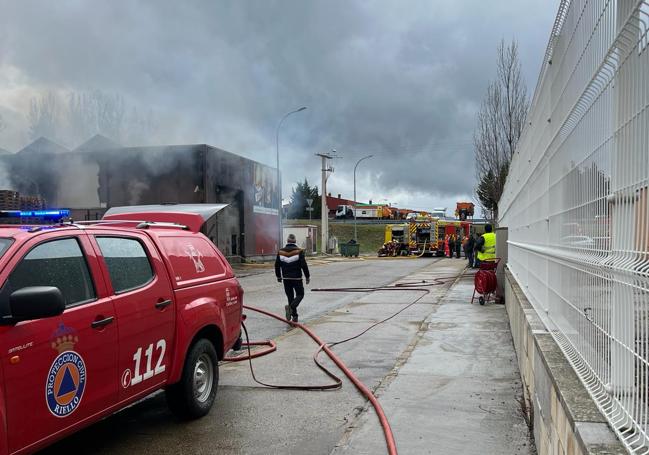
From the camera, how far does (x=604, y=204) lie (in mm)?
2385

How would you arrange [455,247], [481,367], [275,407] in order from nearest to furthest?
[275,407]
[481,367]
[455,247]

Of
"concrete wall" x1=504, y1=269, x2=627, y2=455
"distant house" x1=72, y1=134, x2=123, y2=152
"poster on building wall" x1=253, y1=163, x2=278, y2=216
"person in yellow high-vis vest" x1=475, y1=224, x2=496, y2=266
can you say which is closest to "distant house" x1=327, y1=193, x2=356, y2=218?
"poster on building wall" x1=253, y1=163, x2=278, y2=216

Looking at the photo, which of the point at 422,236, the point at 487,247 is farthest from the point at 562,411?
the point at 422,236

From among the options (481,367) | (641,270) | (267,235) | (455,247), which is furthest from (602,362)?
(455,247)

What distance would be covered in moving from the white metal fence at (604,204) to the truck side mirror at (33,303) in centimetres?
272

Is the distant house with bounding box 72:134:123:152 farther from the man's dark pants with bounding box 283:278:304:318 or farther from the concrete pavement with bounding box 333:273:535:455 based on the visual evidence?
the concrete pavement with bounding box 333:273:535:455

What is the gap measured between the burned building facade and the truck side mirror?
18.6 meters

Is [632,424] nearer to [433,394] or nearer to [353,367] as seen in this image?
[433,394]

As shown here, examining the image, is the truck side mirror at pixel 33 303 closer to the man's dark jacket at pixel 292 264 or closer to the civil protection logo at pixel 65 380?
the civil protection logo at pixel 65 380

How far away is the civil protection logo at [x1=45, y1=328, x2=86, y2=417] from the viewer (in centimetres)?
320

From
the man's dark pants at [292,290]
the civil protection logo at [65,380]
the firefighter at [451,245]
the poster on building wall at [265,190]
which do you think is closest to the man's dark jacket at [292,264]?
the man's dark pants at [292,290]

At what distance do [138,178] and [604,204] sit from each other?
24.7 metres

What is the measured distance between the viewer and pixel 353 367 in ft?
22.6

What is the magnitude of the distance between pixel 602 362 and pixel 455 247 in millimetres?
37546
